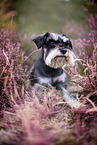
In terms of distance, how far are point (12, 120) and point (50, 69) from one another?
4.67ft

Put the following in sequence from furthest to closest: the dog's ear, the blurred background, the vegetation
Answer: the blurred background
the dog's ear
the vegetation

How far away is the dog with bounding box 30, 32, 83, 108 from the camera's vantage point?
2684 millimetres

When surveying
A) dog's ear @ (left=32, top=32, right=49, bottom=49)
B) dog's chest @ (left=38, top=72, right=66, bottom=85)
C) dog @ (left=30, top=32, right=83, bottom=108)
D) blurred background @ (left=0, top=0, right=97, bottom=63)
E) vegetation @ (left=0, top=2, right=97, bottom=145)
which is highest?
blurred background @ (left=0, top=0, right=97, bottom=63)

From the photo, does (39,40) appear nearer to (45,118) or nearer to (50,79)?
(50,79)

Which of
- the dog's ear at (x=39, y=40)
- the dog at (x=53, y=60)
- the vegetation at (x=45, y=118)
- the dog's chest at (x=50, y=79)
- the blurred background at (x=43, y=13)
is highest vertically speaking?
the blurred background at (x=43, y=13)

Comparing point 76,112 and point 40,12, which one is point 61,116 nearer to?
point 76,112

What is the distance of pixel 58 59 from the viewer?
9.05 feet

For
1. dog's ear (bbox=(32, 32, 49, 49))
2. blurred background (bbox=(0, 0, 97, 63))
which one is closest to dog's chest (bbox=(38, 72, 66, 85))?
dog's ear (bbox=(32, 32, 49, 49))

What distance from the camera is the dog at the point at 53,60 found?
268 cm

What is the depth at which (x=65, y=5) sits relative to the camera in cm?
1034

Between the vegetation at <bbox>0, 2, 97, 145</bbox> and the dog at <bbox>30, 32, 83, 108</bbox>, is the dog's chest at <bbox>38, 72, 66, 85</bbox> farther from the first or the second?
the vegetation at <bbox>0, 2, 97, 145</bbox>

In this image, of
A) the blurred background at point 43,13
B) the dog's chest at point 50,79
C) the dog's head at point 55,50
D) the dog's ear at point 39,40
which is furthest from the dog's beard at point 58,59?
the blurred background at point 43,13

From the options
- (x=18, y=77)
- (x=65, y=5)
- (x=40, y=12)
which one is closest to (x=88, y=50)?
(x=18, y=77)

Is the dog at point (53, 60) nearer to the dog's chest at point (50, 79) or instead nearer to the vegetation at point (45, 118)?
the dog's chest at point (50, 79)
